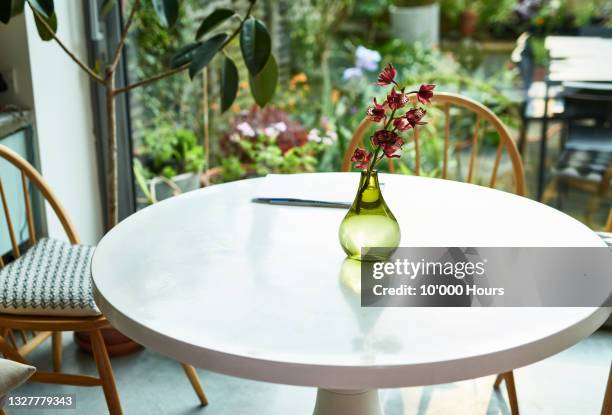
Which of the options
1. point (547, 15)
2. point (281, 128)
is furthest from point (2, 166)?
point (547, 15)

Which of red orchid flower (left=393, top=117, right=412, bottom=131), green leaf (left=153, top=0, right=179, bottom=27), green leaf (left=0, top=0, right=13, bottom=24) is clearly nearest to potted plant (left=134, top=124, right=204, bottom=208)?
green leaf (left=153, top=0, right=179, bottom=27)

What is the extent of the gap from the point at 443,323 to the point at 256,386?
129 cm

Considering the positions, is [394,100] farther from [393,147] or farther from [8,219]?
[8,219]

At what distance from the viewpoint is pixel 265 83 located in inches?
99.1

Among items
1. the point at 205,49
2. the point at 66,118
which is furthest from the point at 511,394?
the point at 66,118

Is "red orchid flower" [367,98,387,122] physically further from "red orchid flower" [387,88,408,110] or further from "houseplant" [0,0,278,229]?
"houseplant" [0,0,278,229]

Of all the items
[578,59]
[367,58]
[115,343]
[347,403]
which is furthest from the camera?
[367,58]

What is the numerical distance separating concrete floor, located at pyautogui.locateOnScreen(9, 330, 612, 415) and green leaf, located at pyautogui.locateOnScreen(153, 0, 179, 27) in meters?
1.10

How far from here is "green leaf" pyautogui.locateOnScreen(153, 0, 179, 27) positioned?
232 cm

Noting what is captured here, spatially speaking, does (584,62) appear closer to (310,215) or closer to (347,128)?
(347,128)

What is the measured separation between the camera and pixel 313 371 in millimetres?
1284

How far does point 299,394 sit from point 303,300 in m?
1.14

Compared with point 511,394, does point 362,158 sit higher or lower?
higher

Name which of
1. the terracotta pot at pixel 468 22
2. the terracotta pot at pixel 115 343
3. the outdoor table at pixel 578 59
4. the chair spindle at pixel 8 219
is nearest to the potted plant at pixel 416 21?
the terracotta pot at pixel 468 22
